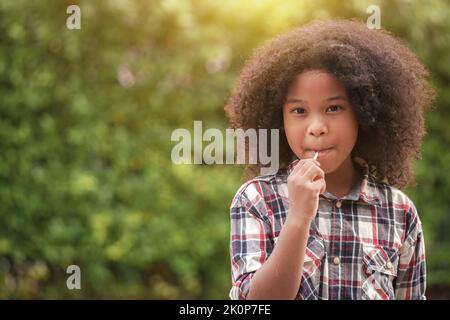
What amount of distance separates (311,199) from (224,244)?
3.26 metres

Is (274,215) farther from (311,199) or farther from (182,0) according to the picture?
(182,0)

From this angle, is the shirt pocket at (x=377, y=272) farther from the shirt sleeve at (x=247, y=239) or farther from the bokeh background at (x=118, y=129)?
the bokeh background at (x=118, y=129)

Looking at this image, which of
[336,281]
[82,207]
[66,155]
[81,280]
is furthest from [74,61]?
[336,281]

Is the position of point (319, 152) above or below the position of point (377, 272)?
above

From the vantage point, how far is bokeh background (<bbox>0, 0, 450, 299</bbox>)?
4844 millimetres

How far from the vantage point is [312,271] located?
78.1 inches

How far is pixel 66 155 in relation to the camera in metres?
4.90

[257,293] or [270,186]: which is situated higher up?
[270,186]

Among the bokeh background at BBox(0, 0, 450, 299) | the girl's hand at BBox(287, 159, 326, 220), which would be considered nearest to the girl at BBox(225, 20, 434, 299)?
the girl's hand at BBox(287, 159, 326, 220)

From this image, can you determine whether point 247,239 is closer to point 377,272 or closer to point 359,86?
point 377,272

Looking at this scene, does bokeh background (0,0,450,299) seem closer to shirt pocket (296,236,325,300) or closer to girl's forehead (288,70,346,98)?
girl's forehead (288,70,346,98)

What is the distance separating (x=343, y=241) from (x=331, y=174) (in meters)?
0.24

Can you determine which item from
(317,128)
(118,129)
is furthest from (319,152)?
(118,129)

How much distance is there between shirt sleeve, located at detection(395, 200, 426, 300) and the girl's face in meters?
0.31
